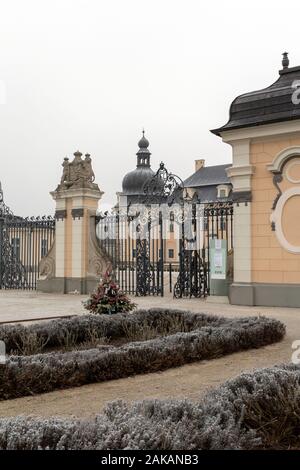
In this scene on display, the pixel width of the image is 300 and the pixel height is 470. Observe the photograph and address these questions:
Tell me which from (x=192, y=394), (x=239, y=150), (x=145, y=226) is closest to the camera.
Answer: (x=192, y=394)

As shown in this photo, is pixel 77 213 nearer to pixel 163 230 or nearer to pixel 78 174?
pixel 78 174

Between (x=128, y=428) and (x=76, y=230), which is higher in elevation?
(x=76, y=230)

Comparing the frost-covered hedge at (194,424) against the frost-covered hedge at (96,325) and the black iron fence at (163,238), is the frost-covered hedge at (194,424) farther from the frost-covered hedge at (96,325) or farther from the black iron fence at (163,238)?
the black iron fence at (163,238)

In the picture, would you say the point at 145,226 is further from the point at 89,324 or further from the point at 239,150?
the point at 89,324

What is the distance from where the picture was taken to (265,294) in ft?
42.9

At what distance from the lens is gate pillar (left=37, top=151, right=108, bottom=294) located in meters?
17.2

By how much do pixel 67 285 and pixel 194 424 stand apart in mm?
14436

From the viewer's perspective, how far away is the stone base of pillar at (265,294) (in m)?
12.7

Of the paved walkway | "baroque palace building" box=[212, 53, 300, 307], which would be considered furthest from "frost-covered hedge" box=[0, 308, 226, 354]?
"baroque palace building" box=[212, 53, 300, 307]

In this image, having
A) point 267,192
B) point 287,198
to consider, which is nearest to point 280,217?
point 287,198

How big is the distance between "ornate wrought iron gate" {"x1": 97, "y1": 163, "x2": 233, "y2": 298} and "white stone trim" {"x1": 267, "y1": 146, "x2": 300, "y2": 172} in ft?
6.41

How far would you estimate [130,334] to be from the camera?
26.1ft

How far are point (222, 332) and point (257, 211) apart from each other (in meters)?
6.90
